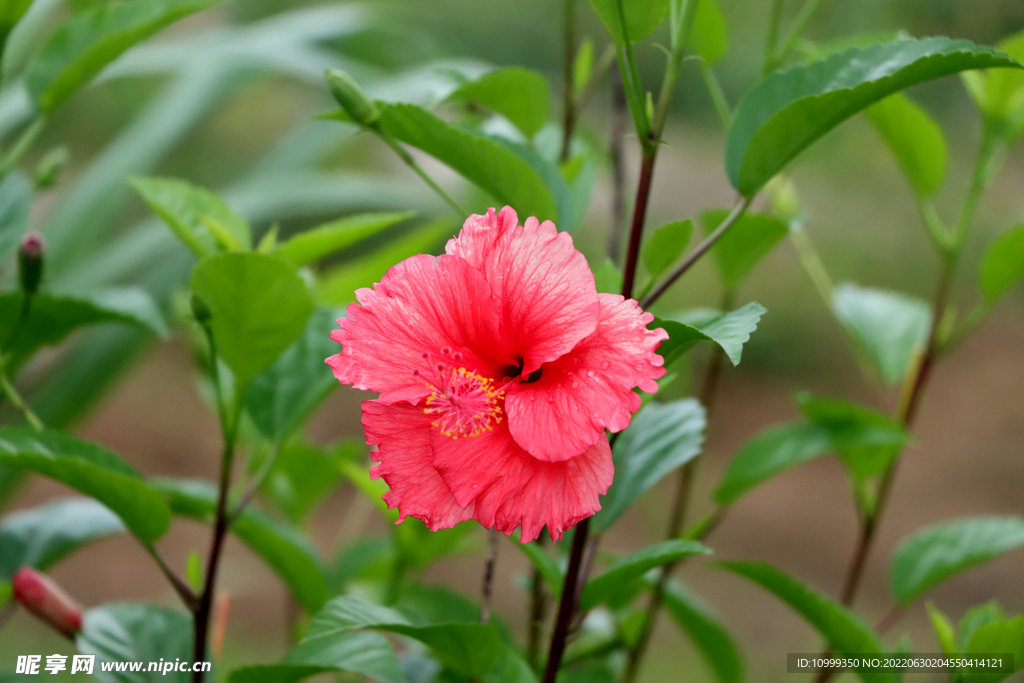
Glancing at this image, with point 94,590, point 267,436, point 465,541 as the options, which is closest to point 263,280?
point 267,436

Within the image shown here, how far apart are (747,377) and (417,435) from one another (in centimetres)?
232

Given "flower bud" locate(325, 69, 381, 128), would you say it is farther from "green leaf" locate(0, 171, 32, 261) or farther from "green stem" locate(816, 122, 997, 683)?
"green stem" locate(816, 122, 997, 683)

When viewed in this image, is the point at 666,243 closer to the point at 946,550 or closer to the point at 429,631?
the point at 429,631

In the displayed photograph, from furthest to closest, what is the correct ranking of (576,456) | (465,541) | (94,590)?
(94,590), (465,541), (576,456)

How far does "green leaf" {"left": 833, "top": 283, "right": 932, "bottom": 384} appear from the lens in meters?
0.67

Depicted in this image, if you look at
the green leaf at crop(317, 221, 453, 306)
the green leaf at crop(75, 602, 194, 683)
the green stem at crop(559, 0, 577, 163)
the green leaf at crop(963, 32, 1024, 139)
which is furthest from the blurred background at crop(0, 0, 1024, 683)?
the green leaf at crop(963, 32, 1024, 139)

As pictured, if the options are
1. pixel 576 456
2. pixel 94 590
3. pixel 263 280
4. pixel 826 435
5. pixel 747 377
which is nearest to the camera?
pixel 576 456

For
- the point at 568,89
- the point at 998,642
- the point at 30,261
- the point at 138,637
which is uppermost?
the point at 568,89

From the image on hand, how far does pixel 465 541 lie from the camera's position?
2.56ft

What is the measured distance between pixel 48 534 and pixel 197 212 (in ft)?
0.90

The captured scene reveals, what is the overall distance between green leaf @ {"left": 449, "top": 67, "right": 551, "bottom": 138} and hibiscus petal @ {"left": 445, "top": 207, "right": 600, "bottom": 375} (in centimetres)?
15

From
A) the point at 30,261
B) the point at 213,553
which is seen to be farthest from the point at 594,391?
the point at 30,261

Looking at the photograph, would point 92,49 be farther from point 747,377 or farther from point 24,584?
point 747,377

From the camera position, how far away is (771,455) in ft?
2.00
